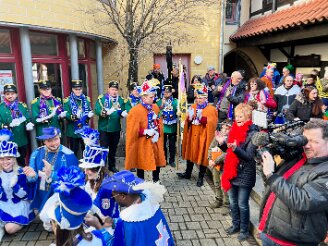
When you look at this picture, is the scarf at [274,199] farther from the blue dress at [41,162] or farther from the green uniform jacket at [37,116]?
the green uniform jacket at [37,116]

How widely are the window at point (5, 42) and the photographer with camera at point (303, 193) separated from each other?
19.1 ft

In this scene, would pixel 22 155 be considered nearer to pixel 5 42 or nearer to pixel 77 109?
pixel 77 109

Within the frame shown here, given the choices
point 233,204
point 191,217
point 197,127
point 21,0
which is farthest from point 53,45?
point 233,204

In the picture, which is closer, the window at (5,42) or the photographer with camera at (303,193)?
the photographer with camera at (303,193)

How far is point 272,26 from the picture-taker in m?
8.64

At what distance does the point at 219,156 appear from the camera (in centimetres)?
443

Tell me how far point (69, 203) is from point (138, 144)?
10.2 feet

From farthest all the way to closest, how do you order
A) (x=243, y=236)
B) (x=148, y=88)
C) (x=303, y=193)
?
(x=148, y=88)
(x=243, y=236)
(x=303, y=193)

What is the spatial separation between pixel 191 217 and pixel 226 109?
289cm

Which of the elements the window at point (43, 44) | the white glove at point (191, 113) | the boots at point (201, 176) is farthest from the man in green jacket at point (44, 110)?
the boots at point (201, 176)

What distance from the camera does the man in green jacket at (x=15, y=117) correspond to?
18.1ft

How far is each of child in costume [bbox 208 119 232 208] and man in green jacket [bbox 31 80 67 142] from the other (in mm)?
3345

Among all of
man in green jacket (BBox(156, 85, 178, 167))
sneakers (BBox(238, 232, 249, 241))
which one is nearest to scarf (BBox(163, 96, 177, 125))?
man in green jacket (BBox(156, 85, 178, 167))

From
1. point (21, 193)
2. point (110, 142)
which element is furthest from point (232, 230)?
point (110, 142)
